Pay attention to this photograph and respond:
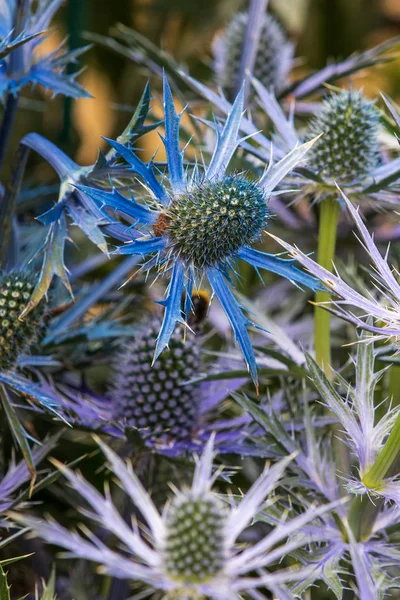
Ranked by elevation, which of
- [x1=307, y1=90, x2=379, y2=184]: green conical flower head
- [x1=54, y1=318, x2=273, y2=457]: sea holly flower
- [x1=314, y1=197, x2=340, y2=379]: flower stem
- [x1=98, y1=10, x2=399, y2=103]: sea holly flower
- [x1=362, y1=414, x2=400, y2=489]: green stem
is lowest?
[x1=54, y1=318, x2=273, y2=457]: sea holly flower

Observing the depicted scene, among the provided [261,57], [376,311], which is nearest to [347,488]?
[376,311]

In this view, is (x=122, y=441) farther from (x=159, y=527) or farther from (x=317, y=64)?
(x=317, y=64)

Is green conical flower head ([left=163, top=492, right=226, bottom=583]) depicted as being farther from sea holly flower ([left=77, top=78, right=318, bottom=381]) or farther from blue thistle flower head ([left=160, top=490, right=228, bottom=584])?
sea holly flower ([left=77, top=78, right=318, bottom=381])

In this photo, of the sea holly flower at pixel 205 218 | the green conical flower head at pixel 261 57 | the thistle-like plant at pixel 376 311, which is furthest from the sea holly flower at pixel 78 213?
the green conical flower head at pixel 261 57

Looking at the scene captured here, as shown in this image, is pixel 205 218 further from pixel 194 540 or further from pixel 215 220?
pixel 194 540

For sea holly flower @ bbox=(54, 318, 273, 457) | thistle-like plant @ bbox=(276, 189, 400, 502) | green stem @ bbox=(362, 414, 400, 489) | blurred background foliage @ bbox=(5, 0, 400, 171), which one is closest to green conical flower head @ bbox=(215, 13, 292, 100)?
blurred background foliage @ bbox=(5, 0, 400, 171)

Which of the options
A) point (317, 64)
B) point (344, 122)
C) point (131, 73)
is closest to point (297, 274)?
point (344, 122)
